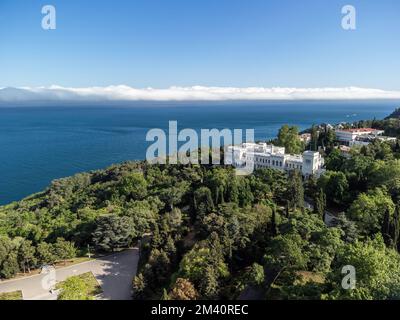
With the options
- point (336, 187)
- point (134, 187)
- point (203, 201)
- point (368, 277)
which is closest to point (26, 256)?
point (203, 201)

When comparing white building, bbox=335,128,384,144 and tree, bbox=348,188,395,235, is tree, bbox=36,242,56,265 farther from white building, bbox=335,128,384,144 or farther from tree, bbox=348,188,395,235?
white building, bbox=335,128,384,144

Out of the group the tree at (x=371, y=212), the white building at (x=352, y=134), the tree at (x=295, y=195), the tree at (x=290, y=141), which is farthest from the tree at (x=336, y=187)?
the white building at (x=352, y=134)

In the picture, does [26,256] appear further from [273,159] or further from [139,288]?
[273,159]

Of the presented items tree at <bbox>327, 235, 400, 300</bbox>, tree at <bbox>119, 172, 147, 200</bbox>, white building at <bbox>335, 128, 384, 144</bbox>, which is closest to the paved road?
tree at <bbox>119, 172, 147, 200</bbox>
